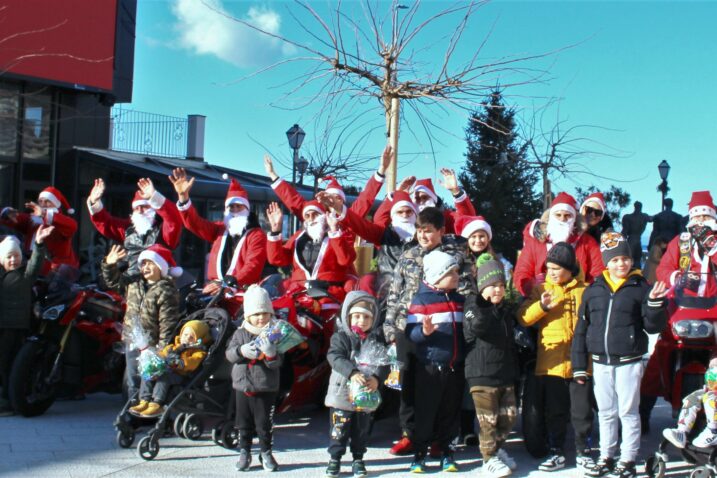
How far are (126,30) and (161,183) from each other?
4.83m

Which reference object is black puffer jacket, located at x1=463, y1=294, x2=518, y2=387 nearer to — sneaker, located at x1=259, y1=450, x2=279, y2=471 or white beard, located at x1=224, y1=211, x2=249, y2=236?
sneaker, located at x1=259, y1=450, x2=279, y2=471

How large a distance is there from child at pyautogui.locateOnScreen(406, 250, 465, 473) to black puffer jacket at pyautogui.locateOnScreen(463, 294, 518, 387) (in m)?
0.13

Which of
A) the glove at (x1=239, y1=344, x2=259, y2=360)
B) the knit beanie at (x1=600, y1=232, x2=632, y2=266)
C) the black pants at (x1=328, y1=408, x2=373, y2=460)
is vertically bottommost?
the black pants at (x1=328, y1=408, x2=373, y2=460)

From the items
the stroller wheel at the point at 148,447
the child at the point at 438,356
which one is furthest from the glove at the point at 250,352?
the child at the point at 438,356

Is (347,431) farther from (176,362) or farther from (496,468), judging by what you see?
(176,362)

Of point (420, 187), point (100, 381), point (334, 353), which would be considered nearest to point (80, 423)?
point (100, 381)

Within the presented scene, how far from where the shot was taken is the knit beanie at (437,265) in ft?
18.7

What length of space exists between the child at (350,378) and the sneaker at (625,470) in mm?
1586

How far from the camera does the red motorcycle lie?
6910 mm

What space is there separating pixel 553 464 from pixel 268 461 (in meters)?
1.88

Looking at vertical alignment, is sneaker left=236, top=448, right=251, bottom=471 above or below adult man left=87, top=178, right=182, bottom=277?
below

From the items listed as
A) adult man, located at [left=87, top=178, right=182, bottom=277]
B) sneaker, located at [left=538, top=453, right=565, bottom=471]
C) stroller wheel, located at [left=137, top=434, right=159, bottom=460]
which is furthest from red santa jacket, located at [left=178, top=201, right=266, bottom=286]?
sneaker, located at [left=538, top=453, right=565, bottom=471]

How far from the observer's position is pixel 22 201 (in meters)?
17.6

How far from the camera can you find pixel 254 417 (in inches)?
225
